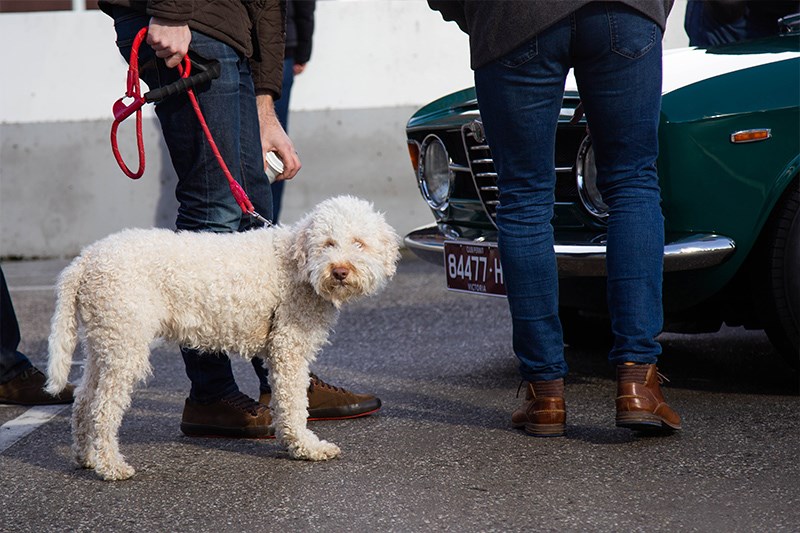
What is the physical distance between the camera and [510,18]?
3617 mm

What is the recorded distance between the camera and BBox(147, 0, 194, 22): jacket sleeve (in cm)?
366

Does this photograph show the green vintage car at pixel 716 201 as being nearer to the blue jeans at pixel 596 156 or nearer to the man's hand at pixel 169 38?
the blue jeans at pixel 596 156

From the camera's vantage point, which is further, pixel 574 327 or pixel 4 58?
pixel 4 58

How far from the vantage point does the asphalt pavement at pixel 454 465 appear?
124 inches

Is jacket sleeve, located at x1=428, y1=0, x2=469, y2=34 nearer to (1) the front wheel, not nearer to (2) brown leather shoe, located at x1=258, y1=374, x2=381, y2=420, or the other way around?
(1) the front wheel

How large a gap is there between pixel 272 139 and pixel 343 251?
3.22ft

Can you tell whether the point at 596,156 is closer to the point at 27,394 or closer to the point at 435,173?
the point at 435,173

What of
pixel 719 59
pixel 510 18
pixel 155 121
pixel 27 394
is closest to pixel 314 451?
pixel 510 18

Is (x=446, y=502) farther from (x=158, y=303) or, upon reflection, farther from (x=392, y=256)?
(x=158, y=303)

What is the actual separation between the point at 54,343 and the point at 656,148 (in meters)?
2.02

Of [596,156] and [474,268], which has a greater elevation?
[596,156]

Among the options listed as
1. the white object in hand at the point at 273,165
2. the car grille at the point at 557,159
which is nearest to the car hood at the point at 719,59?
the car grille at the point at 557,159

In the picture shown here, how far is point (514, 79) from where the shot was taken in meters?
3.68

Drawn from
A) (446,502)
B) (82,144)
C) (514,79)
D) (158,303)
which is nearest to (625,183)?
(514,79)
